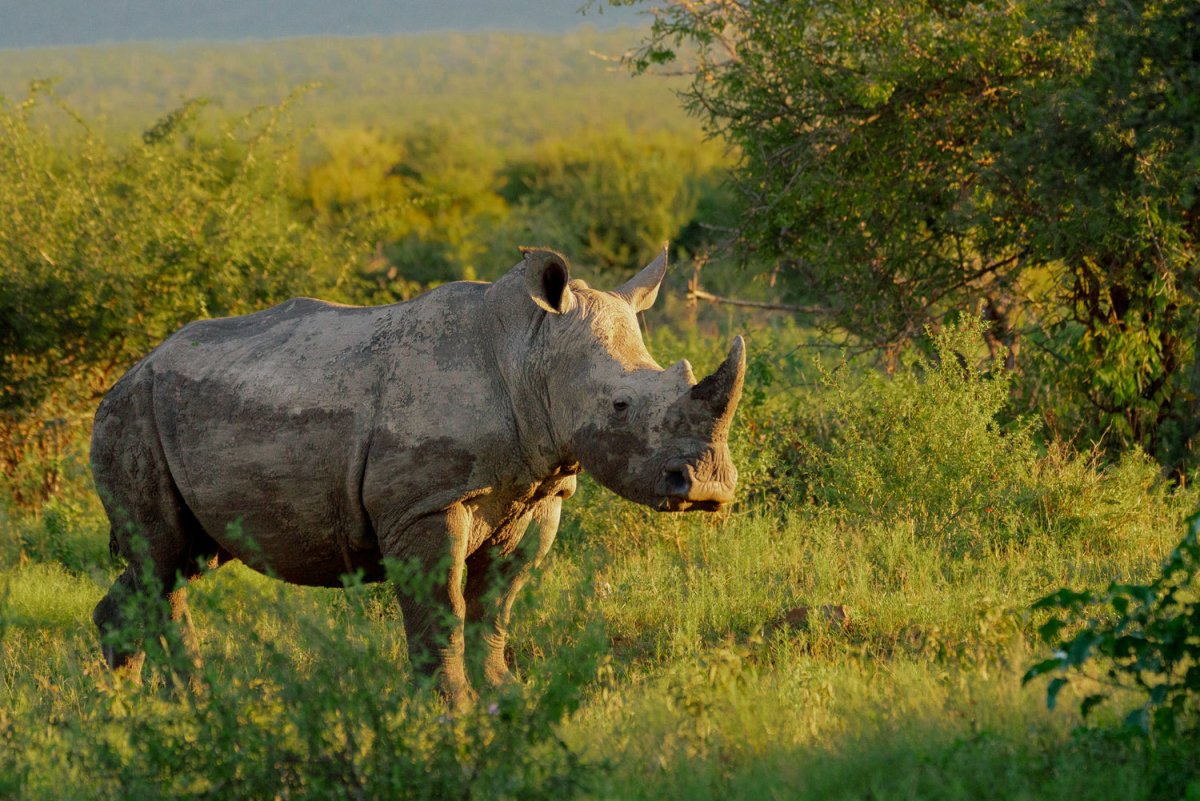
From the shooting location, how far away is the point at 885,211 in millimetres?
10430

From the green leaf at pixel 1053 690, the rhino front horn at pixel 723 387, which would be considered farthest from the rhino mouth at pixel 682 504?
the green leaf at pixel 1053 690

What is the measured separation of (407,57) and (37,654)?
131m

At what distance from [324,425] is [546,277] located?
1031mm

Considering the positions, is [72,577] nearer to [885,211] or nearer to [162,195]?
[162,195]

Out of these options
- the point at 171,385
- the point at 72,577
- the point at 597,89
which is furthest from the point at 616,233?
the point at 597,89

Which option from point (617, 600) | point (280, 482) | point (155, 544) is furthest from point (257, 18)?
point (280, 482)

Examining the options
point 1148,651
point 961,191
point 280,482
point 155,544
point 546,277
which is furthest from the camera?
point 961,191

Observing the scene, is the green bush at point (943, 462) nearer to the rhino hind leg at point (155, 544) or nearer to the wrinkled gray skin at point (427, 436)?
the wrinkled gray skin at point (427, 436)

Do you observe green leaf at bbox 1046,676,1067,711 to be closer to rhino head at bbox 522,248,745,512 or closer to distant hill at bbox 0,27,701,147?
rhino head at bbox 522,248,745,512

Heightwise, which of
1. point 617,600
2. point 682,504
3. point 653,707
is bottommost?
point 617,600

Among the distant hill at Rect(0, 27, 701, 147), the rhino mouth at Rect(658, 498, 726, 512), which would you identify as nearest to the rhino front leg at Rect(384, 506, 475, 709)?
the rhino mouth at Rect(658, 498, 726, 512)

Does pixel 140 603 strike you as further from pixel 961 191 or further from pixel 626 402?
pixel 961 191

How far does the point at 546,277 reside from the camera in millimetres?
5625

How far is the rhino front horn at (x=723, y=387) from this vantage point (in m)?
5.16
